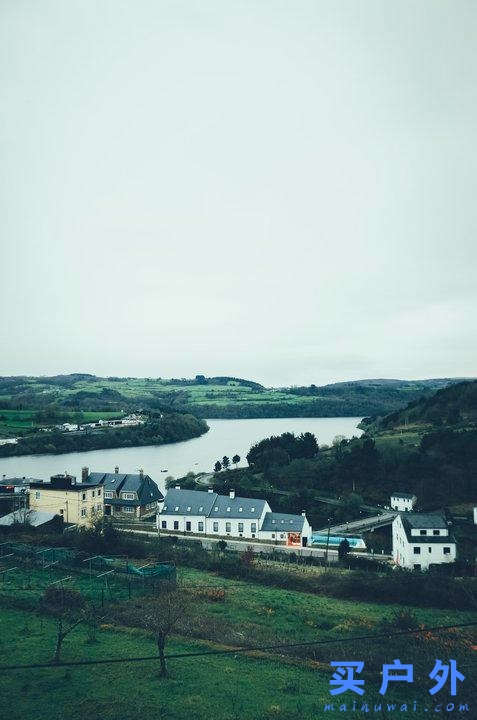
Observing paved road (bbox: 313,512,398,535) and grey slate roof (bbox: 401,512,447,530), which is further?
paved road (bbox: 313,512,398,535)

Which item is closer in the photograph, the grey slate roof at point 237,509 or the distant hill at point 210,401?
the grey slate roof at point 237,509

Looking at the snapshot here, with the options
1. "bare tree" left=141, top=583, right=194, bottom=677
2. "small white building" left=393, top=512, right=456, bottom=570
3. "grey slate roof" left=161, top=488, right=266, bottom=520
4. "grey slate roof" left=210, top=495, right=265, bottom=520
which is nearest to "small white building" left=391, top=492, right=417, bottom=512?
"small white building" left=393, top=512, right=456, bottom=570

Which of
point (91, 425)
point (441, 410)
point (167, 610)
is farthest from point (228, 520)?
point (91, 425)

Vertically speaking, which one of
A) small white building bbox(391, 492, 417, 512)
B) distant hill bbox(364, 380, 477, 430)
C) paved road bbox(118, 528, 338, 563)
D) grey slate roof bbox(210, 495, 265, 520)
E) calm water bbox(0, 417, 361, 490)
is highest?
distant hill bbox(364, 380, 477, 430)

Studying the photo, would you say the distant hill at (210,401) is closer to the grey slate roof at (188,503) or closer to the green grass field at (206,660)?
the grey slate roof at (188,503)

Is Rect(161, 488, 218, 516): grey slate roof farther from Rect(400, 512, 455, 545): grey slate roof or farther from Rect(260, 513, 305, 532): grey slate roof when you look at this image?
Rect(400, 512, 455, 545): grey slate roof

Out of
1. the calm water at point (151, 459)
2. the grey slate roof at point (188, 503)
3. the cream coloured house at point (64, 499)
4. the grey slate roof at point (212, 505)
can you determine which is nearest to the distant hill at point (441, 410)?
the calm water at point (151, 459)

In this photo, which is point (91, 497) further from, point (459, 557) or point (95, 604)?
point (459, 557)
